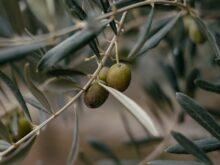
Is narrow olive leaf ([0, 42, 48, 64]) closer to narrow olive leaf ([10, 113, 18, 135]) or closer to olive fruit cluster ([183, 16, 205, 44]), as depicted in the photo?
narrow olive leaf ([10, 113, 18, 135])

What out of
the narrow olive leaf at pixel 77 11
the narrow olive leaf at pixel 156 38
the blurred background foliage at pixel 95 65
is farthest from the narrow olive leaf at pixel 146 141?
the narrow olive leaf at pixel 77 11

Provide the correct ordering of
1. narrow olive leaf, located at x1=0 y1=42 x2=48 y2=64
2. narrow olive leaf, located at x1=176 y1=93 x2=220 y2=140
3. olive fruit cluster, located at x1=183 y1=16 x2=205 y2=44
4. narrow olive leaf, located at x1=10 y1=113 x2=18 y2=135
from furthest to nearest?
olive fruit cluster, located at x1=183 y1=16 x2=205 y2=44 → narrow olive leaf, located at x1=10 y1=113 x2=18 y2=135 → narrow olive leaf, located at x1=176 y1=93 x2=220 y2=140 → narrow olive leaf, located at x1=0 y1=42 x2=48 y2=64

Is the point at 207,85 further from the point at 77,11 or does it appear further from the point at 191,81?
the point at 191,81

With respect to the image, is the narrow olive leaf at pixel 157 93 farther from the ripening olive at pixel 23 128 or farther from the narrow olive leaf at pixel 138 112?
the narrow olive leaf at pixel 138 112

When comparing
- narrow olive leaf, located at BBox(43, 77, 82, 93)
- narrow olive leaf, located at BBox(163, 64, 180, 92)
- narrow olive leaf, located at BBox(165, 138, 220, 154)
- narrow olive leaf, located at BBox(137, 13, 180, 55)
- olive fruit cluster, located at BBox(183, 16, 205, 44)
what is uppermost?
narrow olive leaf, located at BBox(43, 77, 82, 93)

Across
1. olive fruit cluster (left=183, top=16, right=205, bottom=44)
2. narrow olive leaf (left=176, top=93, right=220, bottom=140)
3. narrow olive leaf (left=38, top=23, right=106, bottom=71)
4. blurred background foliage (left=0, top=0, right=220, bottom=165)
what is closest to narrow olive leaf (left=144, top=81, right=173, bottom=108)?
blurred background foliage (left=0, top=0, right=220, bottom=165)

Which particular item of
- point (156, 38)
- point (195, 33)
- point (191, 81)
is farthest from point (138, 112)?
point (191, 81)
